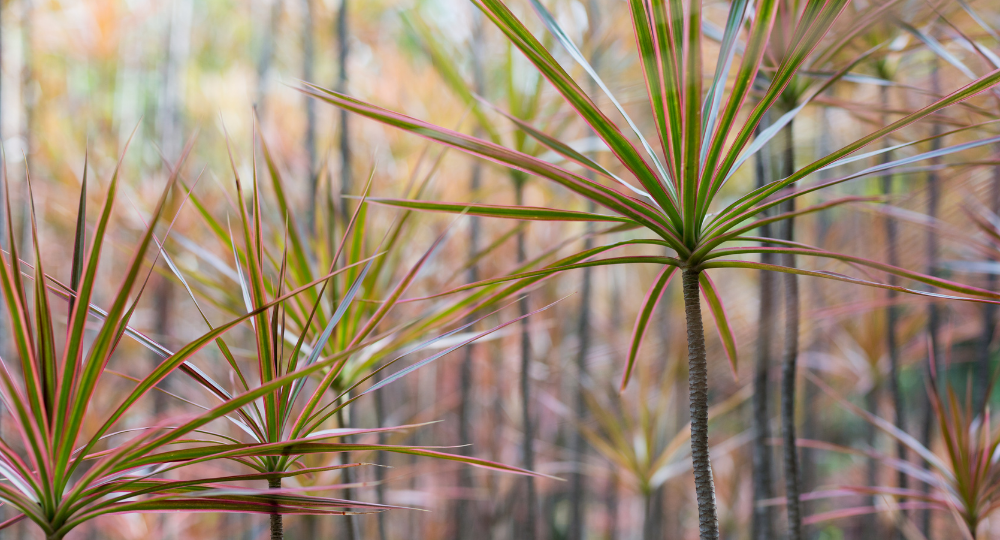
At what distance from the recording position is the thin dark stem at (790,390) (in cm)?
122

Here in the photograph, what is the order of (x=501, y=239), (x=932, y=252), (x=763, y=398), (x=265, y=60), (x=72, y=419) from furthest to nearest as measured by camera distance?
(x=265, y=60), (x=932, y=252), (x=763, y=398), (x=501, y=239), (x=72, y=419)

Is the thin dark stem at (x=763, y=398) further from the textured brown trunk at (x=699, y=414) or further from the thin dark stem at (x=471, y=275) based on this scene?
the thin dark stem at (x=471, y=275)

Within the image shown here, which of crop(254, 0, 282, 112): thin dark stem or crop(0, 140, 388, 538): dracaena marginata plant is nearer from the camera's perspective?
crop(0, 140, 388, 538): dracaena marginata plant

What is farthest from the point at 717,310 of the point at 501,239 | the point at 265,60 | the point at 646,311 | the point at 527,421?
the point at 265,60

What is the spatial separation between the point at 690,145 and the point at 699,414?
0.40 m

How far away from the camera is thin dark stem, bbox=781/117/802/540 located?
1.22 meters

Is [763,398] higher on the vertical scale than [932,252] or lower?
lower

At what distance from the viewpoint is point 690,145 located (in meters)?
0.75

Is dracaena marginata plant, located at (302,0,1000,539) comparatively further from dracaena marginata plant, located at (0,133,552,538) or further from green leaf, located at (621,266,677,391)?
dracaena marginata plant, located at (0,133,552,538)

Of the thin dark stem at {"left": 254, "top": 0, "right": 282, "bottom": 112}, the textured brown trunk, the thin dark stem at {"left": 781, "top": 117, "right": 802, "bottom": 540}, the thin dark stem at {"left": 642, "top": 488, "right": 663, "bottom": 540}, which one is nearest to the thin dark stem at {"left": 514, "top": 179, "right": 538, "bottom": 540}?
the thin dark stem at {"left": 642, "top": 488, "right": 663, "bottom": 540}

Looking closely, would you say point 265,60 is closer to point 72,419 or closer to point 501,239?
point 501,239

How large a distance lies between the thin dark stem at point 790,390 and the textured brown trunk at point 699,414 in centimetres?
52

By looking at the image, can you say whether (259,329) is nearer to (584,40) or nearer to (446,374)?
(584,40)

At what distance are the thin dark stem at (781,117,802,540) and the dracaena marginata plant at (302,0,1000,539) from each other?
522 mm
